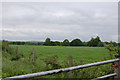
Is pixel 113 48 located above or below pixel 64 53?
above

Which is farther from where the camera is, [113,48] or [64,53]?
[64,53]

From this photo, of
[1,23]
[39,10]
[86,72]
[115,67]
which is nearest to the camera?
[115,67]

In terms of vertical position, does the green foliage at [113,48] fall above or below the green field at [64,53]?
above

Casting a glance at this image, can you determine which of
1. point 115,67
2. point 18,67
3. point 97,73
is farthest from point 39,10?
point 115,67

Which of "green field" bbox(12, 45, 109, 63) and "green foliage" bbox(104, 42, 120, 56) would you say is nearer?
"green foliage" bbox(104, 42, 120, 56)

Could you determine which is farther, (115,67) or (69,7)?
(69,7)

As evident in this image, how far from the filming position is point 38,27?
862 cm

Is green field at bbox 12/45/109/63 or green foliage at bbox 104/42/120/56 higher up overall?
green foliage at bbox 104/42/120/56

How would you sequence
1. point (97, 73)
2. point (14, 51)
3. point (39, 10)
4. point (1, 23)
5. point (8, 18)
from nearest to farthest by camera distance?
point (97, 73) < point (1, 23) < point (14, 51) < point (8, 18) < point (39, 10)

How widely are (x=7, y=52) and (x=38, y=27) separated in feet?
8.80

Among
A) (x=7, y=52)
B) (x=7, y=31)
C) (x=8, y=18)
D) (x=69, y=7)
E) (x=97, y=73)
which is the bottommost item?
(x=97, y=73)

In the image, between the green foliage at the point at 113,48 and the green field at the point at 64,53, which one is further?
the green field at the point at 64,53

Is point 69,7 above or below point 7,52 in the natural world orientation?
above

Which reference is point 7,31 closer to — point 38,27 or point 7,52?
point 7,52
